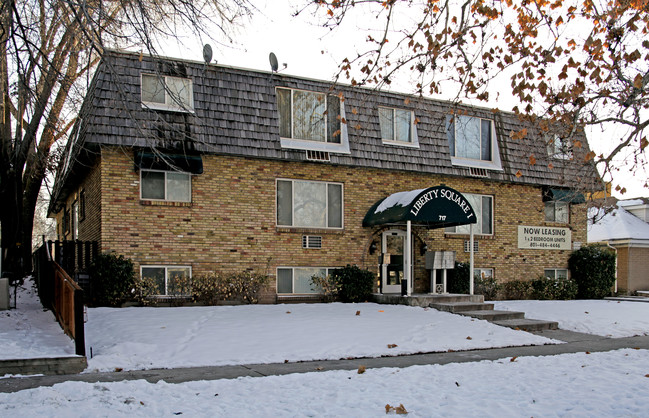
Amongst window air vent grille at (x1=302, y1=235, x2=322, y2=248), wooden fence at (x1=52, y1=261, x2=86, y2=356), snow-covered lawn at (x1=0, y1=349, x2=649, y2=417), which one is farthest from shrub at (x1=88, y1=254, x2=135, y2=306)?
snow-covered lawn at (x1=0, y1=349, x2=649, y2=417)

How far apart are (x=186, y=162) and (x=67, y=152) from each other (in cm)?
457

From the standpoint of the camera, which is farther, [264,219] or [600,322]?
[264,219]

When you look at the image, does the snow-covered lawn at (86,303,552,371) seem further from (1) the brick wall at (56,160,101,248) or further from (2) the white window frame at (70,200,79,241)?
(2) the white window frame at (70,200,79,241)

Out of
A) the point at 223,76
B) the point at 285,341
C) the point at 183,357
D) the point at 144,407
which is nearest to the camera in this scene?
the point at 144,407

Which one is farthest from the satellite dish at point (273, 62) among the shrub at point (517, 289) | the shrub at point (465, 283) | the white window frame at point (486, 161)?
the shrub at point (517, 289)

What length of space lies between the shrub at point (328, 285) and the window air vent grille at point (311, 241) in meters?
0.86

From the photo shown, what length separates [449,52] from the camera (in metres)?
9.34

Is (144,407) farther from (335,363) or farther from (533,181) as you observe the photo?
(533,181)

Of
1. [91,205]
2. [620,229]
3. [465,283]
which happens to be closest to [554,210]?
[465,283]

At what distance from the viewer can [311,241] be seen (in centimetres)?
1595

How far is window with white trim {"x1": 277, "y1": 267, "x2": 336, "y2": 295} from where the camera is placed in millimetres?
15617

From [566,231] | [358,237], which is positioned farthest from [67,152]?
[566,231]

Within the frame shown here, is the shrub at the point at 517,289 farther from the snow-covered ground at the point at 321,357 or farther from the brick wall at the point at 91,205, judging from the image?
the brick wall at the point at 91,205

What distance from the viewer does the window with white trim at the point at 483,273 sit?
17.9m
